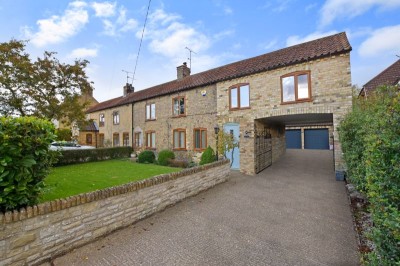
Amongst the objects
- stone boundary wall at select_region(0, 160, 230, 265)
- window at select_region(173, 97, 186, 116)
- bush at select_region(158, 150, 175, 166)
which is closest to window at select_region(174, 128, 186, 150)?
bush at select_region(158, 150, 175, 166)

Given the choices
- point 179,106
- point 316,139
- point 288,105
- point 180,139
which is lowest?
point 316,139

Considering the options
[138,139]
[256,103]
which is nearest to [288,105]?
[256,103]

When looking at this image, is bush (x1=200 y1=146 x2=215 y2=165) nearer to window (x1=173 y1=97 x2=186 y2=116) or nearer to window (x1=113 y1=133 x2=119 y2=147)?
window (x1=173 y1=97 x2=186 y2=116)

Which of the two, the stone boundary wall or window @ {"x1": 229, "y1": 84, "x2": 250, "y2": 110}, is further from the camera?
window @ {"x1": 229, "y1": 84, "x2": 250, "y2": 110}

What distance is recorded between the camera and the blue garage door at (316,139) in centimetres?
2484

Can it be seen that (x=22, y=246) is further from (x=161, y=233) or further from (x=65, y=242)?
(x=161, y=233)

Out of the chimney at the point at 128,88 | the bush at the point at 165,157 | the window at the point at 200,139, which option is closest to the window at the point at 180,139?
the bush at the point at 165,157

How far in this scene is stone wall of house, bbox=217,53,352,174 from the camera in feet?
30.6

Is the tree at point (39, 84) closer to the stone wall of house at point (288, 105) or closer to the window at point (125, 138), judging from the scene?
the window at point (125, 138)

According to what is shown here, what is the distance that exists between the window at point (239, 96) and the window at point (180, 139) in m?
5.06

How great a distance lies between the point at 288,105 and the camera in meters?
10.6

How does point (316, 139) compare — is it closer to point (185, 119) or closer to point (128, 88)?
point (185, 119)

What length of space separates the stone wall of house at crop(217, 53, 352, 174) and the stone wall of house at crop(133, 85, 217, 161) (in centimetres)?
120

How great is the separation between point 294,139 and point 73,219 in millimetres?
27955
